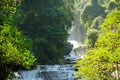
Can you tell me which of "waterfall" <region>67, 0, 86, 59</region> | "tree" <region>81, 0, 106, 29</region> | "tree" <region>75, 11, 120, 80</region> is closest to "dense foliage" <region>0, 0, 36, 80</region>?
"tree" <region>75, 11, 120, 80</region>

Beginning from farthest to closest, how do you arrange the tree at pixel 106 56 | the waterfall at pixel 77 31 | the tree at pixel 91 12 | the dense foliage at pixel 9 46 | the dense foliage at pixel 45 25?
the waterfall at pixel 77 31, the tree at pixel 91 12, the dense foliage at pixel 45 25, the tree at pixel 106 56, the dense foliage at pixel 9 46

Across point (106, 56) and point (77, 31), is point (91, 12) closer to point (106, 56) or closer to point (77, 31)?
point (77, 31)

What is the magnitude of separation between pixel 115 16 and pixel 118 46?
5.75 feet

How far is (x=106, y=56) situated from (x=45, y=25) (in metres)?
35.8

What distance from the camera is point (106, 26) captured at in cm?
1852

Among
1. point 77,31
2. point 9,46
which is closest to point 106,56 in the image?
point 9,46

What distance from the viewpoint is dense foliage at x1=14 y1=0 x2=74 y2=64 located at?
47.9 meters

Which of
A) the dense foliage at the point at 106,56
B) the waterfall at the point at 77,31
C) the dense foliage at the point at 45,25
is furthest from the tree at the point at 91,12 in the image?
the dense foliage at the point at 106,56

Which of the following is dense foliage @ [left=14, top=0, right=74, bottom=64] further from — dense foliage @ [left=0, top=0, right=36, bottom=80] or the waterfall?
the waterfall

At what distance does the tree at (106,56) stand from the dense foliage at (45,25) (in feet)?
94.0

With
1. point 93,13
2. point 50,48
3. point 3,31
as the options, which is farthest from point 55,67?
point 93,13

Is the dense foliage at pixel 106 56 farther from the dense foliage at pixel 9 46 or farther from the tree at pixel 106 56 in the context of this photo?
the dense foliage at pixel 9 46

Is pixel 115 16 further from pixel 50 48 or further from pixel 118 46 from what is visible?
pixel 50 48

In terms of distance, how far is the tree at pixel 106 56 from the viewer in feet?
56.0
